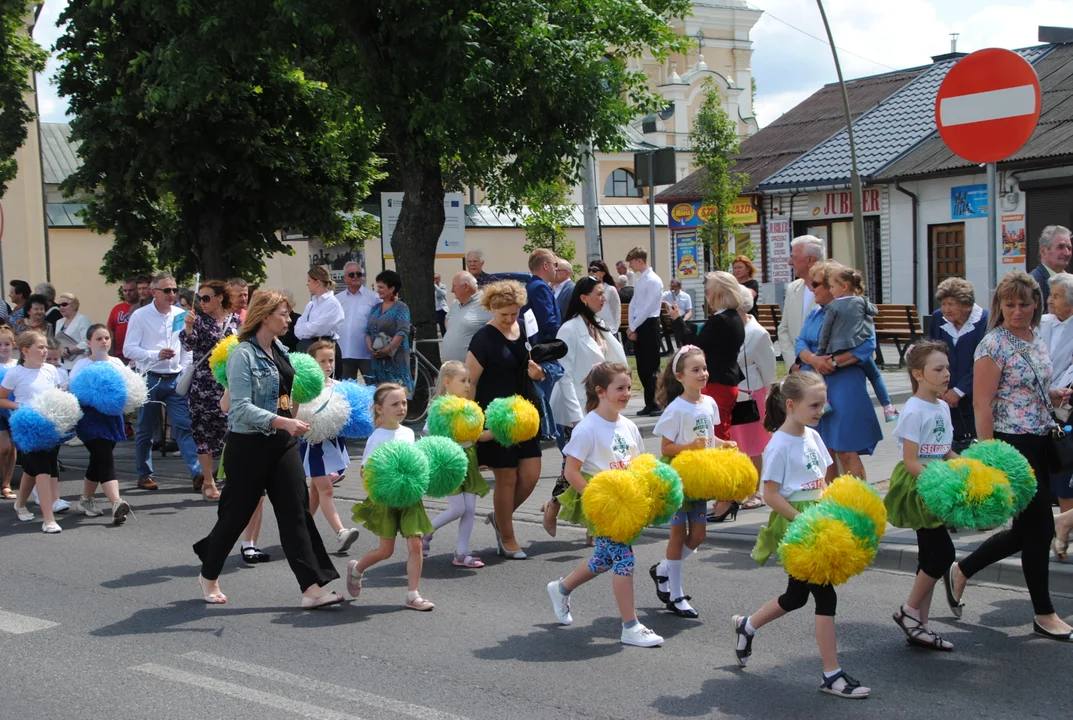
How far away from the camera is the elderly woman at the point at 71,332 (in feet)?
44.7

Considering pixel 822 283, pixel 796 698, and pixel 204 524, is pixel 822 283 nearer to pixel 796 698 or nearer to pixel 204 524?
pixel 796 698

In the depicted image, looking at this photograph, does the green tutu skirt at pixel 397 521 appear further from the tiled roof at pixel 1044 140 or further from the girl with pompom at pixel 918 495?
the tiled roof at pixel 1044 140

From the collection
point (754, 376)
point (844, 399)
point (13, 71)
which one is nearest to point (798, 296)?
point (754, 376)

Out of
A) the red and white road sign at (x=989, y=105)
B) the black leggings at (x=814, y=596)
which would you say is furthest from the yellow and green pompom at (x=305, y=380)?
the red and white road sign at (x=989, y=105)

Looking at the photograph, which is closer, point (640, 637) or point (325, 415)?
point (640, 637)

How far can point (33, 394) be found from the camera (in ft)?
32.6

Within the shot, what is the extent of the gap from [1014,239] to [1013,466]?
2123cm

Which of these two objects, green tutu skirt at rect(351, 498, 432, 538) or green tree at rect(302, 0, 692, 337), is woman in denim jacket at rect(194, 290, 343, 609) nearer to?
green tutu skirt at rect(351, 498, 432, 538)

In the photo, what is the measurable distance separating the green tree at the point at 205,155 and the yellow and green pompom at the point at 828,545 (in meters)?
12.6

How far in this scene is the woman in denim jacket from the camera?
6.70 metres

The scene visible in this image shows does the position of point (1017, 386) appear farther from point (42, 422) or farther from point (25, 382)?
point (25, 382)

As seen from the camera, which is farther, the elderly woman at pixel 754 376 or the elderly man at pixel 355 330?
the elderly man at pixel 355 330

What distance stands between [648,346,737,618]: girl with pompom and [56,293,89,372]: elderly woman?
29.1 feet

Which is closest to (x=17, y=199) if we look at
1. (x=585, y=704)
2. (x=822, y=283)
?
(x=822, y=283)
